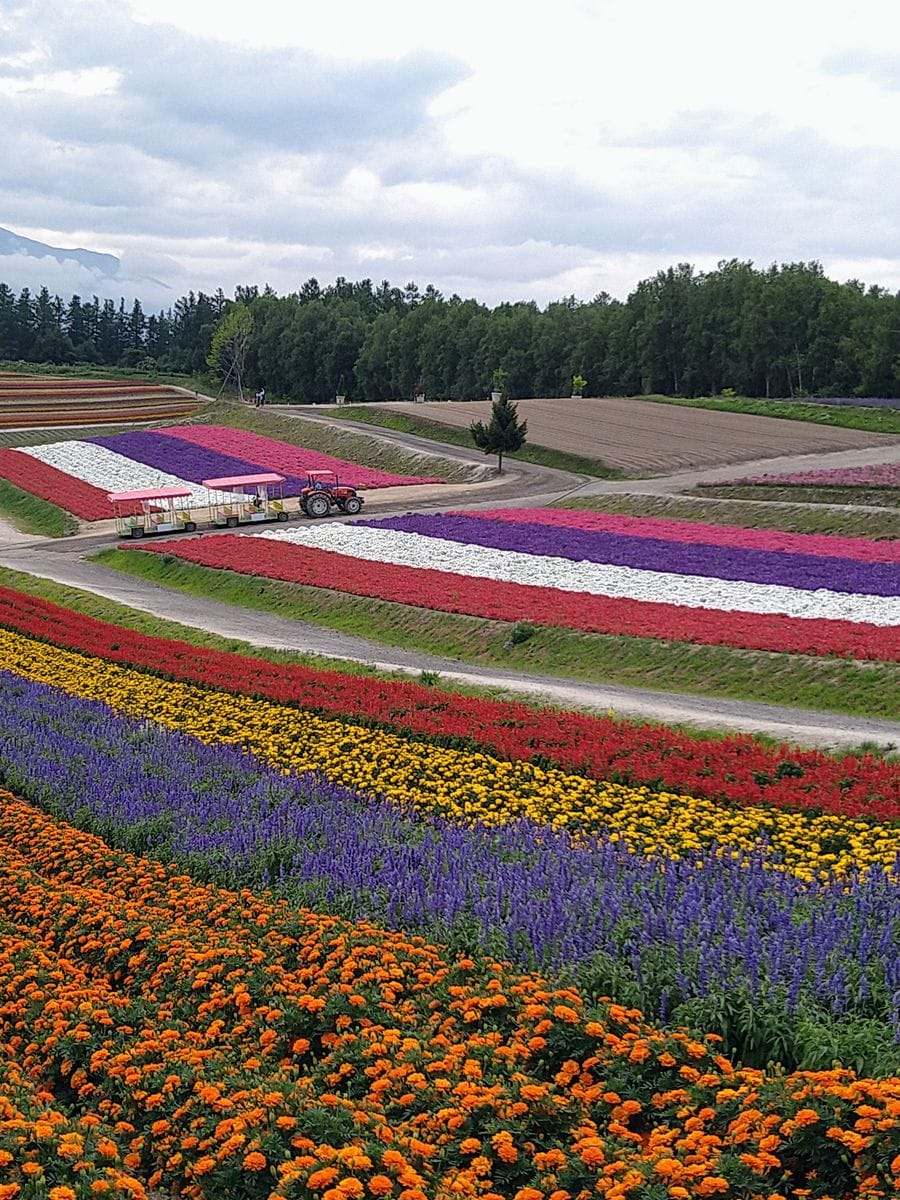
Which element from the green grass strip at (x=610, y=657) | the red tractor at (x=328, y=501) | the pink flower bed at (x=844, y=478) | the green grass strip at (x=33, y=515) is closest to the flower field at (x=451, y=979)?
the green grass strip at (x=610, y=657)

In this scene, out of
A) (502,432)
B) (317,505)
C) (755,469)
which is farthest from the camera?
(755,469)

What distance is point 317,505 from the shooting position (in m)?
54.0

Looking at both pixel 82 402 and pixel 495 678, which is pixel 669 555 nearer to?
pixel 495 678

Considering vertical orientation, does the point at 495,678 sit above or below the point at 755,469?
below

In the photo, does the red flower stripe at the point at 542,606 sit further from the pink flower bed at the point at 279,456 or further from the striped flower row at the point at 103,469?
the pink flower bed at the point at 279,456

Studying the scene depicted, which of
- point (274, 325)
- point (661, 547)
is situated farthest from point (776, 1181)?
point (274, 325)

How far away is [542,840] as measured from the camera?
1202 centimetres

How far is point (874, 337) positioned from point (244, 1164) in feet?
334

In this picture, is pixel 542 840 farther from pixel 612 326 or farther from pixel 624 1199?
pixel 612 326

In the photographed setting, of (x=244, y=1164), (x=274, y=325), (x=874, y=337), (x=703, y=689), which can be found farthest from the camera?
(x=274, y=325)

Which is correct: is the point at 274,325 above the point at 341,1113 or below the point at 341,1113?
above

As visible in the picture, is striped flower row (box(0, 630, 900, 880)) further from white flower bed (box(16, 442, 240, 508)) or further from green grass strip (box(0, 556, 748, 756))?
white flower bed (box(16, 442, 240, 508))

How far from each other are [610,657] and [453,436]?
52.8 metres

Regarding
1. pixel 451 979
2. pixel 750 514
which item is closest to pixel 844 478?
pixel 750 514
